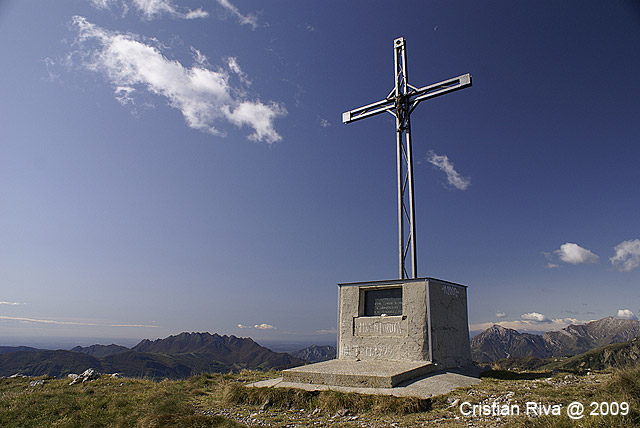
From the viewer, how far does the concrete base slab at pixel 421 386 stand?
9.17 m

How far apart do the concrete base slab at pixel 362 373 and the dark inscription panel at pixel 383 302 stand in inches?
80.5

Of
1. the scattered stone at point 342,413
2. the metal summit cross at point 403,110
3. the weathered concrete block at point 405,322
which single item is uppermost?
the metal summit cross at point 403,110

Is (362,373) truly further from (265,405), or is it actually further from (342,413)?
(265,405)

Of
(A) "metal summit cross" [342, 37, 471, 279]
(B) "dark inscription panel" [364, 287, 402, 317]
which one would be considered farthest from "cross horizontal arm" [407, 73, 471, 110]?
(B) "dark inscription panel" [364, 287, 402, 317]

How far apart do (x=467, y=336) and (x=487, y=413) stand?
8.36 meters

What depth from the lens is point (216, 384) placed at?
14258 millimetres

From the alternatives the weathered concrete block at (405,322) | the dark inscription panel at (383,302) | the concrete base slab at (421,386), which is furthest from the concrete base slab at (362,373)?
the dark inscription panel at (383,302)

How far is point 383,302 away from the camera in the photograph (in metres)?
14.3

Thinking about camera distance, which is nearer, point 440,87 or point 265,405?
point 265,405

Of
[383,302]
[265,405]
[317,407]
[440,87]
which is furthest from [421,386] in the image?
[440,87]

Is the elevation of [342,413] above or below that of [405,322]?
below

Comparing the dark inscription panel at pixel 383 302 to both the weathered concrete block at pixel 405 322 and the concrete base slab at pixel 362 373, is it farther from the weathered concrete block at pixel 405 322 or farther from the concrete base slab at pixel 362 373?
the concrete base slab at pixel 362 373

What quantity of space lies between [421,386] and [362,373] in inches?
63.9

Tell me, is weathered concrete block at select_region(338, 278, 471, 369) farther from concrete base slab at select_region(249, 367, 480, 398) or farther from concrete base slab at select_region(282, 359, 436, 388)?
concrete base slab at select_region(249, 367, 480, 398)
